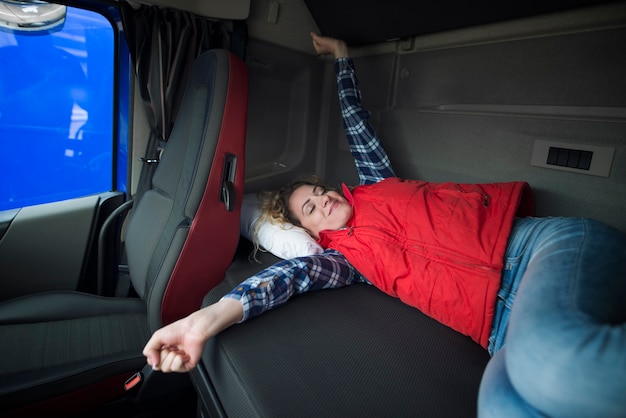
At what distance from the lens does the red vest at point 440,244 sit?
1.06 meters

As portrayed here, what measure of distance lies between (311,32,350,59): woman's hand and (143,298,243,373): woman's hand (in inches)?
58.3

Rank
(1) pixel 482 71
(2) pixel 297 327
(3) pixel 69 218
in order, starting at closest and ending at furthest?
(2) pixel 297 327 → (1) pixel 482 71 → (3) pixel 69 218

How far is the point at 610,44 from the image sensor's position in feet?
4.11

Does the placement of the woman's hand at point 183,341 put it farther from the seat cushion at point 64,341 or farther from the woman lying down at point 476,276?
the seat cushion at point 64,341

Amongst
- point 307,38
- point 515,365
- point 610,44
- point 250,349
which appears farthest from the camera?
point 307,38

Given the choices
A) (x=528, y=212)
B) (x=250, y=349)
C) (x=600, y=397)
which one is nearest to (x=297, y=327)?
(x=250, y=349)

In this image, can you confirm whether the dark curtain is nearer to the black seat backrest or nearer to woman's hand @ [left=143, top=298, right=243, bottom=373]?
the black seat backrest

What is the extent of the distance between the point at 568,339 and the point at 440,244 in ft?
1.98

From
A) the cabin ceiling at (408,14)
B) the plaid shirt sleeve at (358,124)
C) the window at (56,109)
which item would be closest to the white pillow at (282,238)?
the plaid shirt sleeve at (358,124)

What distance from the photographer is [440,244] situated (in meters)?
1.19

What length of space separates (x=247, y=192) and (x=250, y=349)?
53.4 inches

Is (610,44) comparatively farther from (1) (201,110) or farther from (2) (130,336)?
(2) (130,336)

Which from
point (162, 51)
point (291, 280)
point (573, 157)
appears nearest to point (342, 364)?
point (291, 280)

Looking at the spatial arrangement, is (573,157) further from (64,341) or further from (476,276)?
(64,341)
